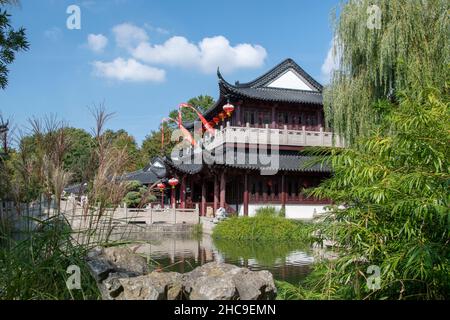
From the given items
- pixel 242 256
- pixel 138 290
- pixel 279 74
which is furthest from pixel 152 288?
pixel 279 74

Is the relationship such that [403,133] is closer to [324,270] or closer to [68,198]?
[324,270]

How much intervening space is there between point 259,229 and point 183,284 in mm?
11068

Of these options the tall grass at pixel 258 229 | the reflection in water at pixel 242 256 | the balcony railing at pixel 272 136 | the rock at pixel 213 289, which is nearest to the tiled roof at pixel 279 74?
the balcony railing at pixel 272 136

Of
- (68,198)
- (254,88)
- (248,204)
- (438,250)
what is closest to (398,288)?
(438,250)

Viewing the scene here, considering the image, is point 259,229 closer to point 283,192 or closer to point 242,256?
→ point 242,256

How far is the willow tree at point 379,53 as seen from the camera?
27.6 ft

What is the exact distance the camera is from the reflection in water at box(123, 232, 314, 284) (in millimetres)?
8086

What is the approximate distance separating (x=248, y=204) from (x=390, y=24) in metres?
9.19

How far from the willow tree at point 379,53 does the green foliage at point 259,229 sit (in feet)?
12.0

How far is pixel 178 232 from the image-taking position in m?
16.6

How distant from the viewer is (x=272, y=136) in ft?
59.2

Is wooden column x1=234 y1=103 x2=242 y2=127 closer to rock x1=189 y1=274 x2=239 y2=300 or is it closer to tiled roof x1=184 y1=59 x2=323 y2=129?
tiled roof x1=184 y1=59 x2=323 y2=129

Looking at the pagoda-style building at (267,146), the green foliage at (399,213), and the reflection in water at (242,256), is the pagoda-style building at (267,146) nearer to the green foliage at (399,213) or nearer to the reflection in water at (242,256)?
the reflection in water at (242,256)

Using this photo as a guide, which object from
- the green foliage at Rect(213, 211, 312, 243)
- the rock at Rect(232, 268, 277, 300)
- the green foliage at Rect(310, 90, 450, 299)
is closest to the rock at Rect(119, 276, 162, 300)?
the rock at Rect(232, 268, 277, 300)
